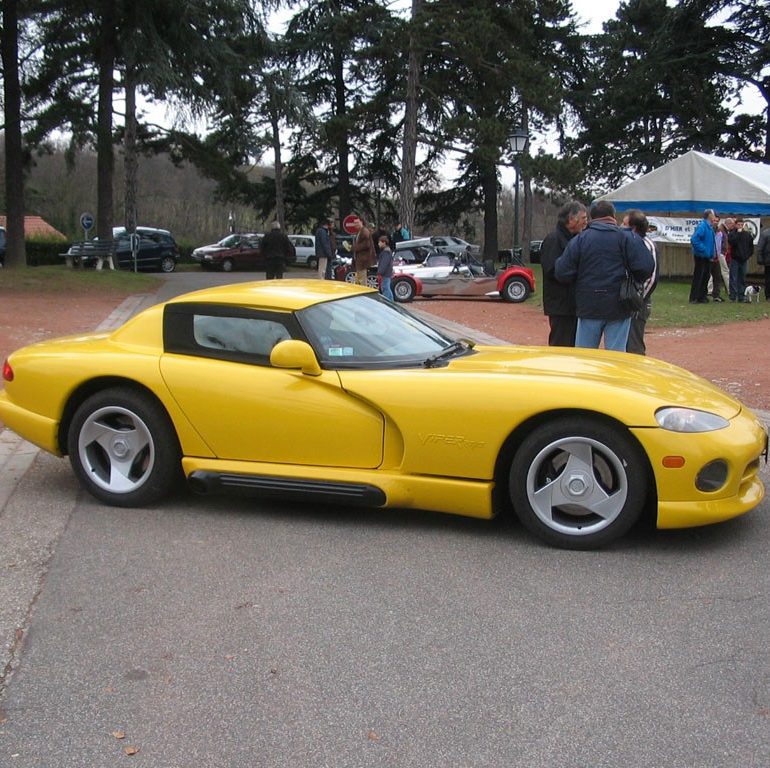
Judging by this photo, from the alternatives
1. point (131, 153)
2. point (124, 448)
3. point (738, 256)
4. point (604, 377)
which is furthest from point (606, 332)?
point (131, 153)

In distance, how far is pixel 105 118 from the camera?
84.1ft

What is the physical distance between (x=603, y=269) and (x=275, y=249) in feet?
43.9

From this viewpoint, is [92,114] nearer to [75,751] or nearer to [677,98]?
[677,98]

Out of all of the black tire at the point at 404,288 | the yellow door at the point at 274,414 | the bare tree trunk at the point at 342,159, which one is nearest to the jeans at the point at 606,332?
the yellow door at the point at 274,414

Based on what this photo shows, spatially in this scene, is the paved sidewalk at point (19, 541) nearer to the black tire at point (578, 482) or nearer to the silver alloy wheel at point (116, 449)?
the silver alloy wheel at point (116, 449)

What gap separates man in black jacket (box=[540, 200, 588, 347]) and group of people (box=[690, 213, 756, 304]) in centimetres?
1017

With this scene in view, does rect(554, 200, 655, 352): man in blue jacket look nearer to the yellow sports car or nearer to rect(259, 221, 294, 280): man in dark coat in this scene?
the yellow sports car

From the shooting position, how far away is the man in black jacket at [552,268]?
753 cm

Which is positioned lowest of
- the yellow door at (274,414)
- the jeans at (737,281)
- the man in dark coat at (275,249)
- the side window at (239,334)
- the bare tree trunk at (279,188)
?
the yellow door at (274,414)

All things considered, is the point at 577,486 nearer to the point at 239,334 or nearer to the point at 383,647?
the point at 383,647

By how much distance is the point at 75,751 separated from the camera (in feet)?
9.06

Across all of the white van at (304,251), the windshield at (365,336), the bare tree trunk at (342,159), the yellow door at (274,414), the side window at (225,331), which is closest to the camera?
the yellow door at (274,414)

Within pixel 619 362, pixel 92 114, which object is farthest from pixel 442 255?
pixel 619 362

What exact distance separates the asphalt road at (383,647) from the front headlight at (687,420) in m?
0.59
